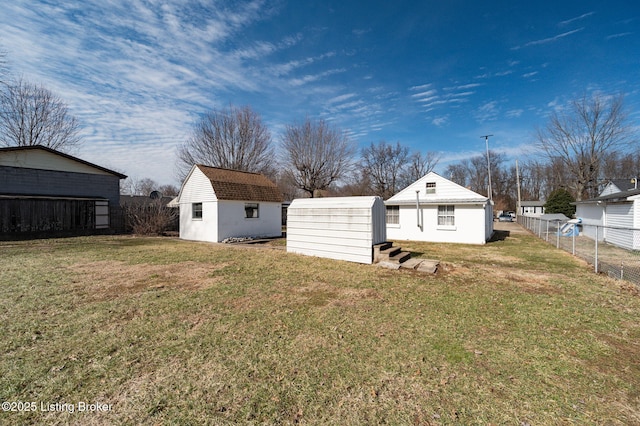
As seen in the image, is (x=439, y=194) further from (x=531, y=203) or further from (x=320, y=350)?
(x=531, y=203)

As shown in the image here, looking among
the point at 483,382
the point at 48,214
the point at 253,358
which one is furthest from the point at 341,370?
the point at 48,214

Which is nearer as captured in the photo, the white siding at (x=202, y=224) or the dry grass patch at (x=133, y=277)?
the dry grass patch at (x=133, y=277)

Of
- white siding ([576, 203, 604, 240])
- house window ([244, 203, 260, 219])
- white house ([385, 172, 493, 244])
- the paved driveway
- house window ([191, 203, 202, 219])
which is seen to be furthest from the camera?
the paved driveway

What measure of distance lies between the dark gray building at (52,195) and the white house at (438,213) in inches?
800

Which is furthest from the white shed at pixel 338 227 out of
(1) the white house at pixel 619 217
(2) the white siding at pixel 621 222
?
(2) the white siding at pixel 621 222

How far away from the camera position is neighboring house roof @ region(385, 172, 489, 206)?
15219 mm

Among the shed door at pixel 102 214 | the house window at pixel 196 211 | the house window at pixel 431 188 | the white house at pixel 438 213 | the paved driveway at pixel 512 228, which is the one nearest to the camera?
the white house at pixel 438 213

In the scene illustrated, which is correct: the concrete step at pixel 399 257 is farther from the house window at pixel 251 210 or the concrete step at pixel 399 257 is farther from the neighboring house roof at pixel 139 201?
the neighboring house roof at pixel 139 201

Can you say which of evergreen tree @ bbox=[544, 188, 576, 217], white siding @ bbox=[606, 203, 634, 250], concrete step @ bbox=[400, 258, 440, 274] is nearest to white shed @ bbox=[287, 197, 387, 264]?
concrete step @ bbox=[400, 258, 440, 274]

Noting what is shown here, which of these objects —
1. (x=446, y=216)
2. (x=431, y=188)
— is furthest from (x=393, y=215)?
(x=446, y=216)

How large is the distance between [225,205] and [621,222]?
21.7 metres

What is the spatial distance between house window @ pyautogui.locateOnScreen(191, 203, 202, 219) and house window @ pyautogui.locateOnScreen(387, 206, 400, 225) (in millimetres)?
11953

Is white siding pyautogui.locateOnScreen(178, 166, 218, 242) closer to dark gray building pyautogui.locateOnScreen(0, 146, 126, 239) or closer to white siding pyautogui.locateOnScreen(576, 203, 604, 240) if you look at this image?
dark gray building pyautogui.locateOnScreen(0, 146, 126, 239)

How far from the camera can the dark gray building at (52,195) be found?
1554 centimetres
